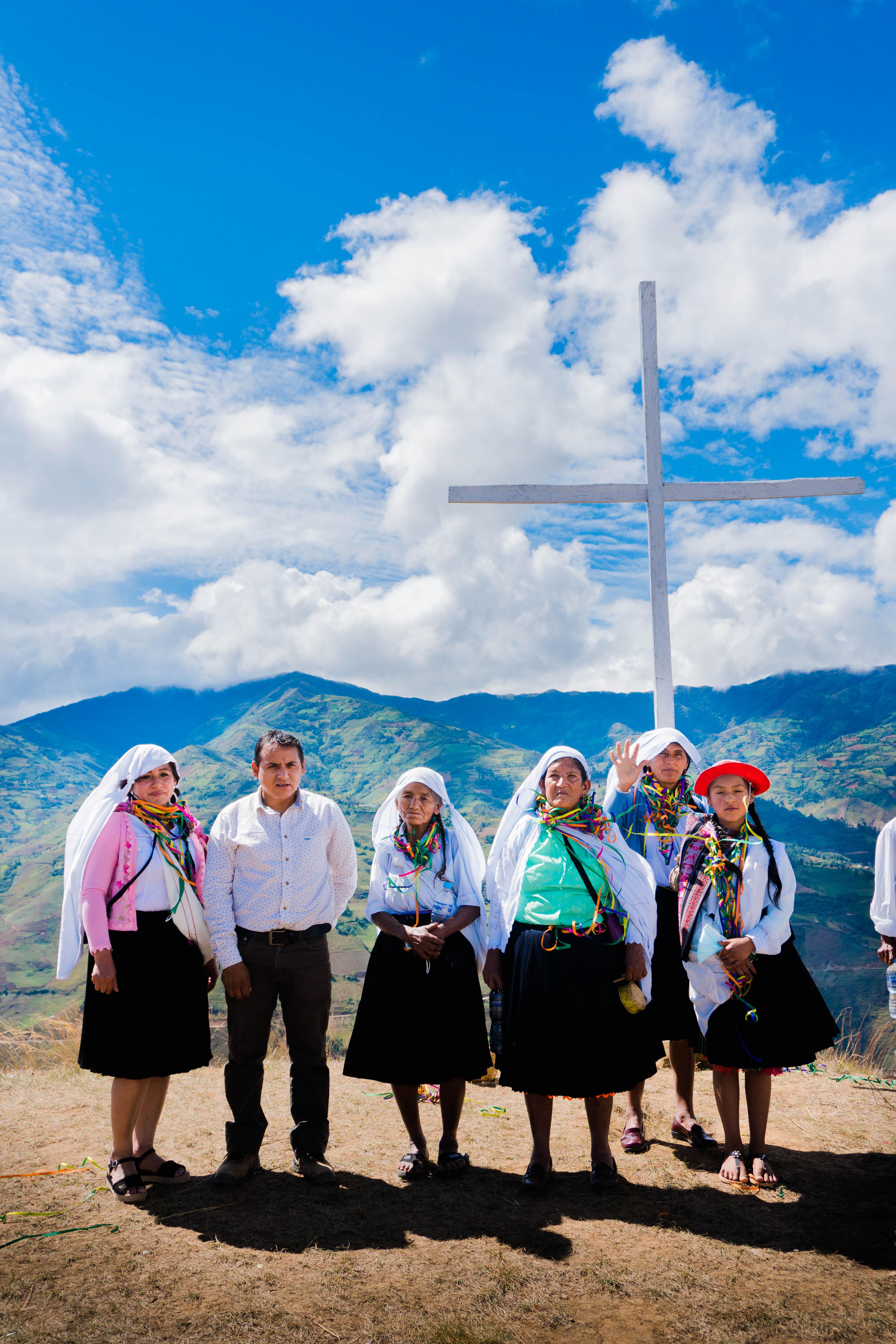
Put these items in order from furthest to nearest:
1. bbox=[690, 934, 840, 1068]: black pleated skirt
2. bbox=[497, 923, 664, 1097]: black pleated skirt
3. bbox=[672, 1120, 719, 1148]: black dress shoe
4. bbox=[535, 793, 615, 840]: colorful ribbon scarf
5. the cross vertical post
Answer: the cross vertical post < bbox=[672, 1120, 719, 1148]: black dress shoe < bbox=[535, 793, 615, 840]: colorful ribbon scarf < bbox=[690, 934, 840, 1068]: black pleated skirt < bbox=[497, 923, 664, 1097]: black pleated skirt

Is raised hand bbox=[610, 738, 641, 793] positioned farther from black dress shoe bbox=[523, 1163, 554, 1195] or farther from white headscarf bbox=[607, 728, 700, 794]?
black dress shoe bbox=[523, 1163, 554, 1195]

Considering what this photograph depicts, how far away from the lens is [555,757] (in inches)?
156

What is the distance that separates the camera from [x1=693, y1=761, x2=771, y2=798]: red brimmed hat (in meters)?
4.02

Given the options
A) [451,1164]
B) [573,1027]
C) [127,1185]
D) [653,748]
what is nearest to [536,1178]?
[451,1164]

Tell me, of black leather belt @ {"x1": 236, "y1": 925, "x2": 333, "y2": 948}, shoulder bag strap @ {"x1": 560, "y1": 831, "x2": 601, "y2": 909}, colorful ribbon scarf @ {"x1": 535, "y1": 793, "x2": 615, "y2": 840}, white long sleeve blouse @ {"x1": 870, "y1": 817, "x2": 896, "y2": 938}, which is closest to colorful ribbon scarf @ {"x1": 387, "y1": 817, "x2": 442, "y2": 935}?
black leather belt @ {"x1": 236, "y1": 925, "x2": 333, "y2": 948}

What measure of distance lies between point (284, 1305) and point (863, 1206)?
2568 millimetres

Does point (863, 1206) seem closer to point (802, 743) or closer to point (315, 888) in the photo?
point (315, 888)

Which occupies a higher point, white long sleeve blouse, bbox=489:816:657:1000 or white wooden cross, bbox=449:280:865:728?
white wooden cross, bbox=449:280:865:728

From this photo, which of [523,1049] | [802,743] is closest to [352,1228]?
[523,1049]

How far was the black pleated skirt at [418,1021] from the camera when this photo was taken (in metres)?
3.82

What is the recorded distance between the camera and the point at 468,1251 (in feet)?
10.5

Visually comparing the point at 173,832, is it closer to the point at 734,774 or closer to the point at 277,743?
the point at 277,743

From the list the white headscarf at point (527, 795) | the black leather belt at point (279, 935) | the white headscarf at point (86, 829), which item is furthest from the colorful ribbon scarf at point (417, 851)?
the white headscarf at point (86, 829)

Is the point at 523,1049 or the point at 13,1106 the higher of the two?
the point at 523,1049
